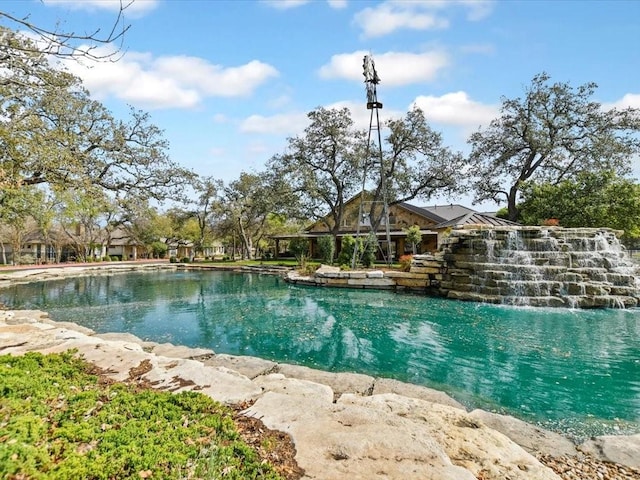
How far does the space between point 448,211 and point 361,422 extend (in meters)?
26.7

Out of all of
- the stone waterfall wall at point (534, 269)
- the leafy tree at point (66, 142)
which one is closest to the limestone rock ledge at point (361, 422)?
the leafy tree at point (66, 142)

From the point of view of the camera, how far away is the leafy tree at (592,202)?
1811cm

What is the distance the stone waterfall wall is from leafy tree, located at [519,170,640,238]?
6.27 meters

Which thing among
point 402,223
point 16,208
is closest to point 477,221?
point 402,223

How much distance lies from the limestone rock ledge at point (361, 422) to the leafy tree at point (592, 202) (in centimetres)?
1991

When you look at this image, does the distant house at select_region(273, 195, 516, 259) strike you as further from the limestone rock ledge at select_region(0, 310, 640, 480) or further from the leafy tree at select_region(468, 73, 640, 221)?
the limestone rock ledge at select_region(0, 310, 640, 480)

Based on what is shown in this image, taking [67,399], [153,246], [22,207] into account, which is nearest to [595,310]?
[67,399]

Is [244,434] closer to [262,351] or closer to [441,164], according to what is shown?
[262,351]

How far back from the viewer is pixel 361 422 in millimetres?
2760

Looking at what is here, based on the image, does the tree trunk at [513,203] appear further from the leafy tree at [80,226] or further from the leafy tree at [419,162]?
the leafy tree at [80,226]

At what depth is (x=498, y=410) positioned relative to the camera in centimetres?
413

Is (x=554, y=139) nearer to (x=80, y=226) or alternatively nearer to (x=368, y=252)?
(x=368, y=252)

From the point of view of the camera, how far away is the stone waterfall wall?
11.1 metres

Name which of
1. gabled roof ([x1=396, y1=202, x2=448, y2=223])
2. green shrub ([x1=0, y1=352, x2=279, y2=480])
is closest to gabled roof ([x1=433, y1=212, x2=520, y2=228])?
gabled roof ([x1=396, y1=202, x2=448, y2=223])
